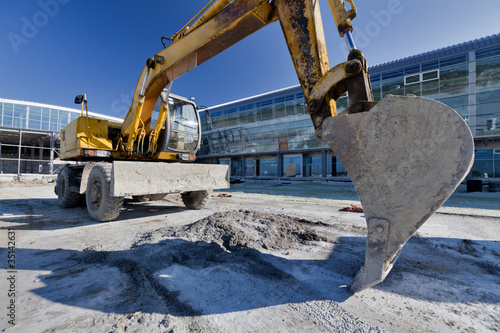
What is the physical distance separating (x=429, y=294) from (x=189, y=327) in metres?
2.09

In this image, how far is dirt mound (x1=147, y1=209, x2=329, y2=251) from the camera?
10.4ft

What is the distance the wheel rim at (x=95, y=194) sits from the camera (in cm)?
484

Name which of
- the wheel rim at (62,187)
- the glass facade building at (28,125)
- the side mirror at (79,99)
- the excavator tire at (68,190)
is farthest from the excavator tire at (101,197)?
the glass facade building at (28,125)

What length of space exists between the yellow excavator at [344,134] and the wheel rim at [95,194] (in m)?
0.02

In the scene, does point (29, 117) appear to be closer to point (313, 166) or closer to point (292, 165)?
point (292, 165)

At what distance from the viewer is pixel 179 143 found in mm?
6133

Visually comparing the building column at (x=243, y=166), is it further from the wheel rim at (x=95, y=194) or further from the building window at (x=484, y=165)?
the wheel rim at (x=95, y=194)

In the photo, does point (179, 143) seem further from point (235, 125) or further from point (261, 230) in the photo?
point (235, 125)

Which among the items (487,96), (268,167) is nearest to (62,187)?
(268,167)

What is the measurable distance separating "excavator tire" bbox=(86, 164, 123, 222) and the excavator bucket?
456 cm

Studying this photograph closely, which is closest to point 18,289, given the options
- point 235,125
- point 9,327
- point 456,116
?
point 9,327

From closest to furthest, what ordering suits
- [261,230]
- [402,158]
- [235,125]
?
[402,158], [261,230], [235,125]

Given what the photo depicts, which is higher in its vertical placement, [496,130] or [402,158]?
[496,130]

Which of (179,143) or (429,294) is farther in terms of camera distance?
(179,143)
